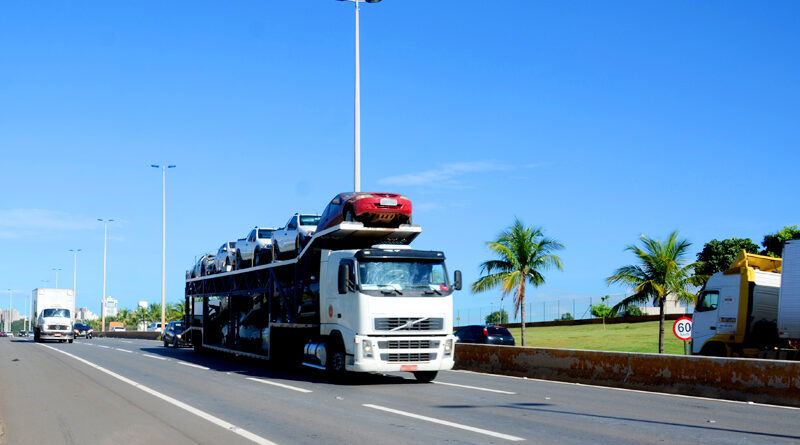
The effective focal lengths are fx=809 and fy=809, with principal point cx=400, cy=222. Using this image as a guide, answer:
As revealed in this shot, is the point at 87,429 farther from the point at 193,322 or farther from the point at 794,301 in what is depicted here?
the point at 193,322

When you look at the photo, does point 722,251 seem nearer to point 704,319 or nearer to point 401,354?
point 704,319

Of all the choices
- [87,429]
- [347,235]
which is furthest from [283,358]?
[87,429]

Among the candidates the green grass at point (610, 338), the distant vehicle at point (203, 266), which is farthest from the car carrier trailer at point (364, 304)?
the green grass at point (610, 338)

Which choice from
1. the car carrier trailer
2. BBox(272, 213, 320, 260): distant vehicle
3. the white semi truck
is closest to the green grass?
the white semi truck

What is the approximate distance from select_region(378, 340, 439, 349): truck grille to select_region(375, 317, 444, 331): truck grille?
0.79 feet

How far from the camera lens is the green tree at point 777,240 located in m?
61.7

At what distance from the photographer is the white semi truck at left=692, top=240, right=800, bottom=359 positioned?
70.4 ft

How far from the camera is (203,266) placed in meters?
29.6

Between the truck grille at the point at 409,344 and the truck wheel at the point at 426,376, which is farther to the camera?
the truck wheel at the point at 426,376

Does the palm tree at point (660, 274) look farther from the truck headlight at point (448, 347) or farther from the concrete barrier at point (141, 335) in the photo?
the concrete barrier at point (141, 335)

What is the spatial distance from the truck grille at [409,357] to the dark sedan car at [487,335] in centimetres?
1494

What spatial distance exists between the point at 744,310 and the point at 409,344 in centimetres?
1060

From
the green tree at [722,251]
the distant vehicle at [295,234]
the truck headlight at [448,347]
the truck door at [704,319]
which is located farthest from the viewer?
the green tree at [722,251]

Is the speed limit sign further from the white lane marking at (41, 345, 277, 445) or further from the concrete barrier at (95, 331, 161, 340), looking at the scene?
the concrete barrier at (95, 331, 161, 340)
